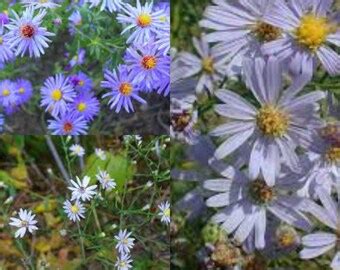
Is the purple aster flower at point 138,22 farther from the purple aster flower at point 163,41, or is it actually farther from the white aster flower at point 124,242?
the white aster flower at point 124,242

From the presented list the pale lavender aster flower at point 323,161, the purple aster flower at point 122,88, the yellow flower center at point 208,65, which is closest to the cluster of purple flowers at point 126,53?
the purple aster flower at point 122,88

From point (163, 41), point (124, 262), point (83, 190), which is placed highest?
point (163, 41)

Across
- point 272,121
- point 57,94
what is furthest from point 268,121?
point 57,94

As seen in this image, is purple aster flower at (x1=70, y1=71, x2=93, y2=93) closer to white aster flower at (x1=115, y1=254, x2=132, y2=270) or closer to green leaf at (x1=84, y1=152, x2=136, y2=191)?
green leaf at (x1=84, y1=152, x2=136, y2=191)

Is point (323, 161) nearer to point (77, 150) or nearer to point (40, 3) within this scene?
point (77, 150)

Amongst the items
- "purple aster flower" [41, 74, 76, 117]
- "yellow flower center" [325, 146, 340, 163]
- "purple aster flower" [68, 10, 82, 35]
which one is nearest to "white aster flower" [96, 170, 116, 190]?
"purple aster flower" [41, 74, 76, 117]

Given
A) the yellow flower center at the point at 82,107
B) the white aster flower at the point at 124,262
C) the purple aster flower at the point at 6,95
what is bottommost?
the white aster flower at the point at 124,262

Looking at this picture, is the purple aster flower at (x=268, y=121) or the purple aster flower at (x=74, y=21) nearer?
the purple aster flower at (x=268, y=121)
